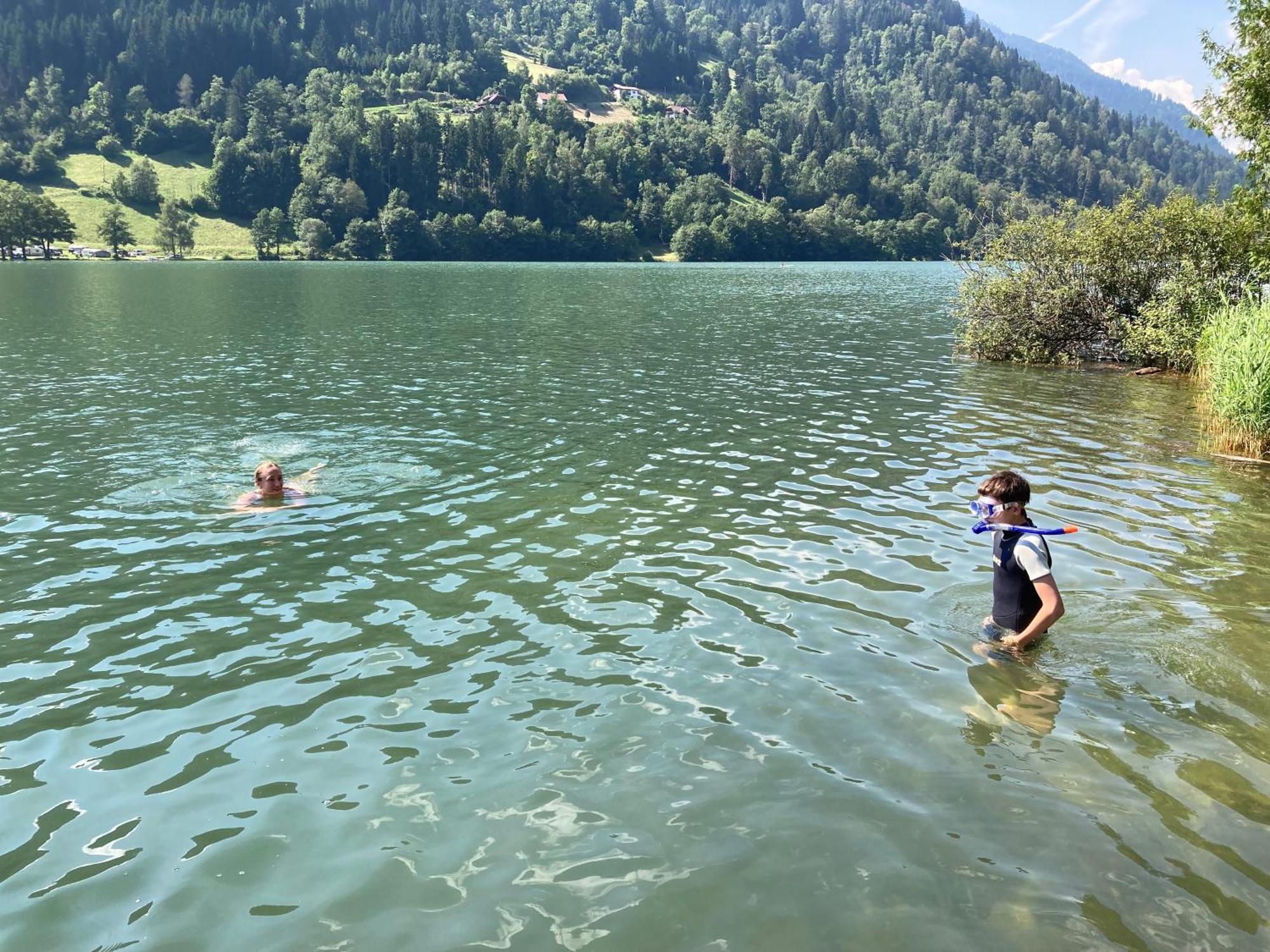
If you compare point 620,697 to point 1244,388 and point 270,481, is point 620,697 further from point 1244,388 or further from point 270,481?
point 1244,388

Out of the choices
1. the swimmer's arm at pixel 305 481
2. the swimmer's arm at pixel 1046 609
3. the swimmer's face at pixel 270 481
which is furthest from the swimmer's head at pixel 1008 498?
the swimmer's arm at pixel 305 481

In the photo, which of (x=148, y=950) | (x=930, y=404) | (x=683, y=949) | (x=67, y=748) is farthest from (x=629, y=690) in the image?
(x=930, y=404)

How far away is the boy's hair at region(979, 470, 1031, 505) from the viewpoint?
34.0 feet

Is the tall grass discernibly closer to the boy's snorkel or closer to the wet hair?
the boy's snorkel

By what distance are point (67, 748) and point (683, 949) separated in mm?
6642

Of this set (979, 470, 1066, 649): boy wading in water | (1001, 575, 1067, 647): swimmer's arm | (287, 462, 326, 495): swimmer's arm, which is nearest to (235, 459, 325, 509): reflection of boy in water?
(287, 462, 326, 495): swimmer's arm

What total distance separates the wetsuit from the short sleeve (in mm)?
73

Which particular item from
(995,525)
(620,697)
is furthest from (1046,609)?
(620,697)

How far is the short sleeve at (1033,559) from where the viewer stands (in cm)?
1007

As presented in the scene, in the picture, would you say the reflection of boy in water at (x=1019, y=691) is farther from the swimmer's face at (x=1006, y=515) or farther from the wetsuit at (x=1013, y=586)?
the swimmer's face at (x=1006, y=515)

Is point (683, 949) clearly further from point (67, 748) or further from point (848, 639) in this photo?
point (67, 748)

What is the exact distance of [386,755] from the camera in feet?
27.8

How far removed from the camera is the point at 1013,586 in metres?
10.5

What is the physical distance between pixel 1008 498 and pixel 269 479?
43.9 ft
